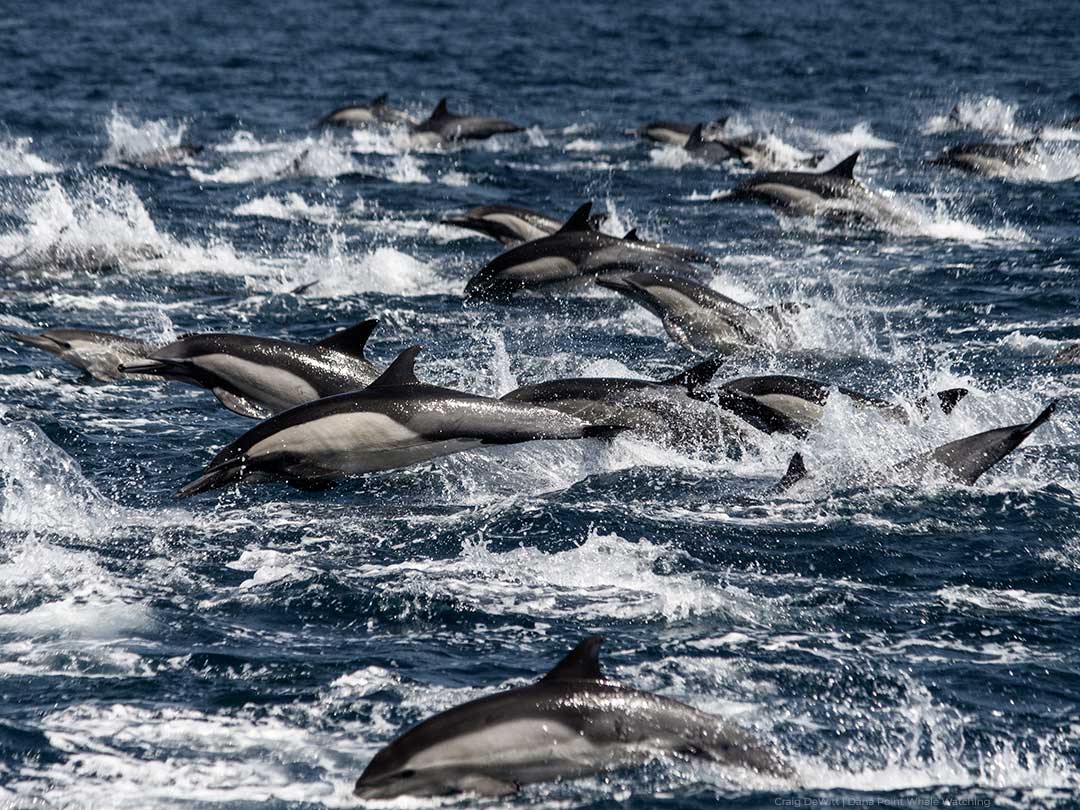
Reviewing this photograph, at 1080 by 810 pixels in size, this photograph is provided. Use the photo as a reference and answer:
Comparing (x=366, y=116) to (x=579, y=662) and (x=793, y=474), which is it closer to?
(x=793, y=474)

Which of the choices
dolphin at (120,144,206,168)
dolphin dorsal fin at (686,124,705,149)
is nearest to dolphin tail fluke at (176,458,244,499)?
dolphin at (120,144,206,168)

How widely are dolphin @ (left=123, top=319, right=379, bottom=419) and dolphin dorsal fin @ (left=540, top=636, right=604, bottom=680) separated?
5.26m

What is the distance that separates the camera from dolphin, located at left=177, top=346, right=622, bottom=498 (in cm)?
1102

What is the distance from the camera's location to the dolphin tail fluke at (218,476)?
10.9 meters

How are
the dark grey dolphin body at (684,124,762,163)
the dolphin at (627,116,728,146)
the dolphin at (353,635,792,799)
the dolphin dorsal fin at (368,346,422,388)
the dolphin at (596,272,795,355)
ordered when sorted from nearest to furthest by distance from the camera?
the dolphin at (353,635,792,799) → the dolphin dorsal fin at (368,346,422,388) → the dolphin at (596,272,795,355) → the dark grey dolphin body at (684,124,762,163) → the dolphin at (627,116,728,146)

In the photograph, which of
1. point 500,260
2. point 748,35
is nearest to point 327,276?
point 500,260

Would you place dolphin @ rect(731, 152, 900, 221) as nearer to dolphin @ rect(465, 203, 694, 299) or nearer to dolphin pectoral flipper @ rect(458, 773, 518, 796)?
dolphin @ rect(465, 203, 694, 299)

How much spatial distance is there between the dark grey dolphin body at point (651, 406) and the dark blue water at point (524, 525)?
0.66ft

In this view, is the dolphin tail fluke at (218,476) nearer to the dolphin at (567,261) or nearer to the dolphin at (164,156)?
the dolphin at (567,261)

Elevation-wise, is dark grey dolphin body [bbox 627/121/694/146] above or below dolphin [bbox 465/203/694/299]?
above

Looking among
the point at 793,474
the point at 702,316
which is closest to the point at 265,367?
the point at 793,474

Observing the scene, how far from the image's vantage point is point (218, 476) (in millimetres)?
10906

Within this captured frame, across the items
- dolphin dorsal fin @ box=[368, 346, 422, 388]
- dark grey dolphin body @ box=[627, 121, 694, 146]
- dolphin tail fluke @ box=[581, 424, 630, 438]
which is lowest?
dolphin tail fluke @ box=[581, 424, 630, 438]

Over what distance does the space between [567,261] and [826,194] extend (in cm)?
596
